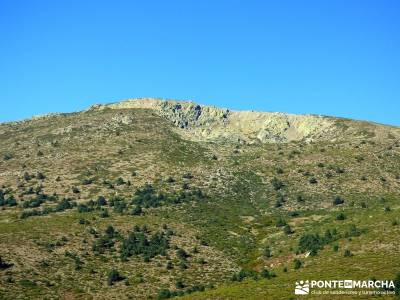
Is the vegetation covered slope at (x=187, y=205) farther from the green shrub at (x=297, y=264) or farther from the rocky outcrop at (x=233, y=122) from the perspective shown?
the rocky outcrop at (x=233, y=122)

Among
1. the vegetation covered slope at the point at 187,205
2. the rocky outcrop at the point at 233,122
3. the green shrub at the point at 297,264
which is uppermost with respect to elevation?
the rocky outcrop at the point at 233,122

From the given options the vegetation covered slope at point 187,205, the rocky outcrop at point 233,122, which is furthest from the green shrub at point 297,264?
the rocky outcrop at point 233,122

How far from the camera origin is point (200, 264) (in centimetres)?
8688

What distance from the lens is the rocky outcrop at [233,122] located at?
16988 centimetres

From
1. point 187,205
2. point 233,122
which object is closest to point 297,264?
point 187,205

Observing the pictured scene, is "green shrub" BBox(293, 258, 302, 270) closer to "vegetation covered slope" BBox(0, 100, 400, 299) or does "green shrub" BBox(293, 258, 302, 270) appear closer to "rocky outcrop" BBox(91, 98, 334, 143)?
"vegetation covered slope" BBox(0, 100, 400, 299)

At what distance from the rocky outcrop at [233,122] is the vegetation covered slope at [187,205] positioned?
772 millimetres

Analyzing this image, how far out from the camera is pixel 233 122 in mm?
183375

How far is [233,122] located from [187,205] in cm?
7450

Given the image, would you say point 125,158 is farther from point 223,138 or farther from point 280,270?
point 280,270

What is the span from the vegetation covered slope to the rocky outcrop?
2.53 feet

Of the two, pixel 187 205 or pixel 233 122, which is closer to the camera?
pixel 187 205

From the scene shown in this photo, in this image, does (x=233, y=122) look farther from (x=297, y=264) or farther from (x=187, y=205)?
(x=297, y=264)

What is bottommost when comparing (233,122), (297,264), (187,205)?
(297,264)
